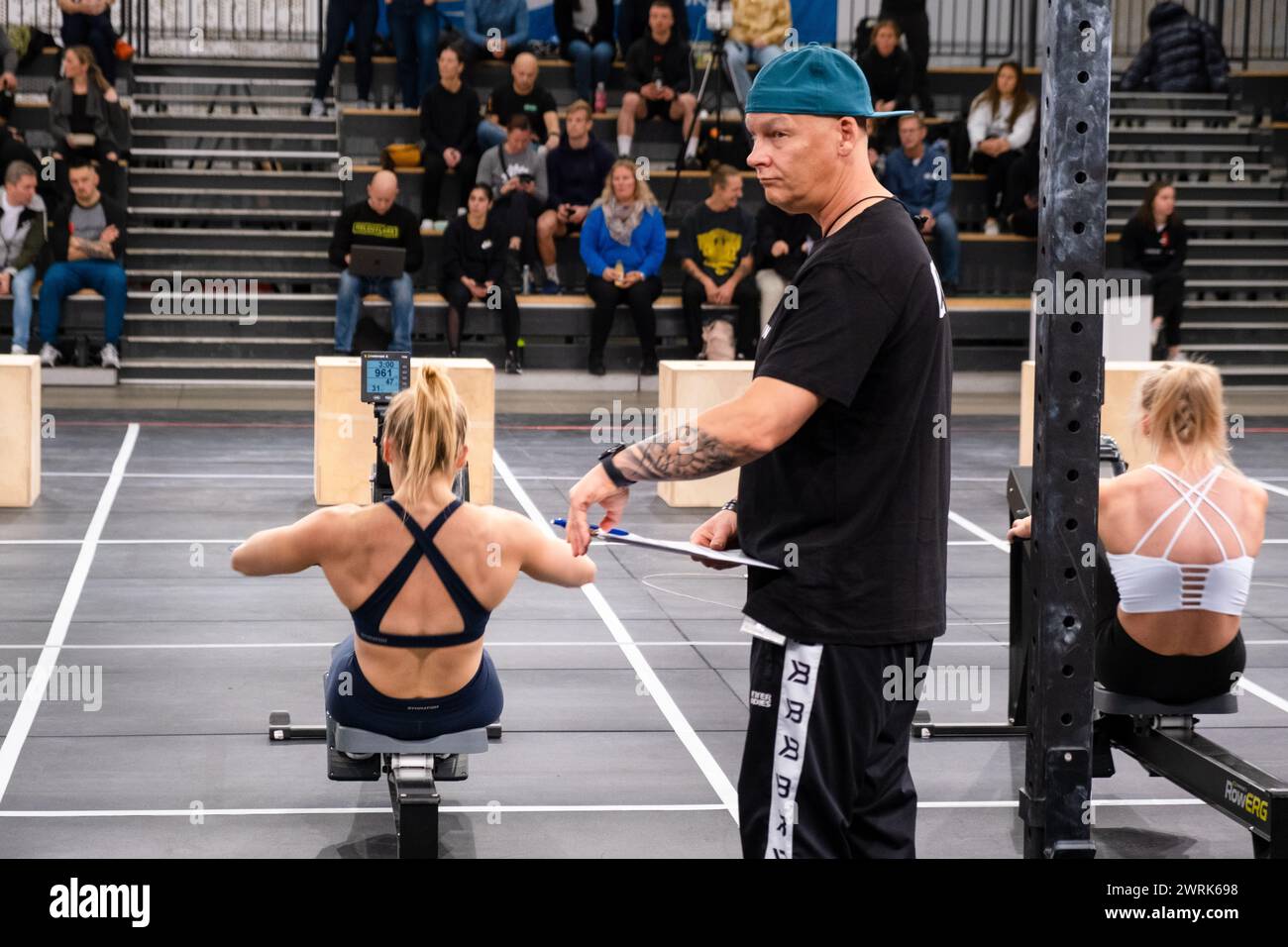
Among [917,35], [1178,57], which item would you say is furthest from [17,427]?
[1178,57]

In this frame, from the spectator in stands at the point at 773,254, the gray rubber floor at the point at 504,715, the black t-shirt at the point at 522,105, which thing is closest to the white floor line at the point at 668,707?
the gray rubber floor at the point at 504,715

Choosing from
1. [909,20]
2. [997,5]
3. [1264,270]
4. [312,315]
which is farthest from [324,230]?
[1264,270]

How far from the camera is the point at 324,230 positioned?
17.9 metres

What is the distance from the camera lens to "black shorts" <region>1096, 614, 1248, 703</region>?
16.6 feet

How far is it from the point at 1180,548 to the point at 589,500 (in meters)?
2.40

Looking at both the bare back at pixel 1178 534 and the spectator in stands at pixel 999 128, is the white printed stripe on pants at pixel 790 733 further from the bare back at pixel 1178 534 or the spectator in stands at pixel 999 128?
the spectator in stands at pixel 999 128

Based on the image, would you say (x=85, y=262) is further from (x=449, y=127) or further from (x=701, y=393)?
(x=701, y=393)

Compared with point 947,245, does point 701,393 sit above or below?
below

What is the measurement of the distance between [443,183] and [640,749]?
40.2 ft

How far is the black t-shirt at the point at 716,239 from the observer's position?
1600cm

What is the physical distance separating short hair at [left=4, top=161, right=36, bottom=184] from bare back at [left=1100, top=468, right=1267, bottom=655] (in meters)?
12.1

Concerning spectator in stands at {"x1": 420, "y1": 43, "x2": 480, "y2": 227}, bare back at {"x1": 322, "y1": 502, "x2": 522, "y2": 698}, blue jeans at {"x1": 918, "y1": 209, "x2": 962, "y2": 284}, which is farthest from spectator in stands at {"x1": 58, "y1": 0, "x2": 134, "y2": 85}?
bare back at {"x1": 322, "y1": 502, "x2": 522, "y2": 698}

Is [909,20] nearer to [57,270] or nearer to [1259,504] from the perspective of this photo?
[57,270]

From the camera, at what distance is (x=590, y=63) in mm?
18500
